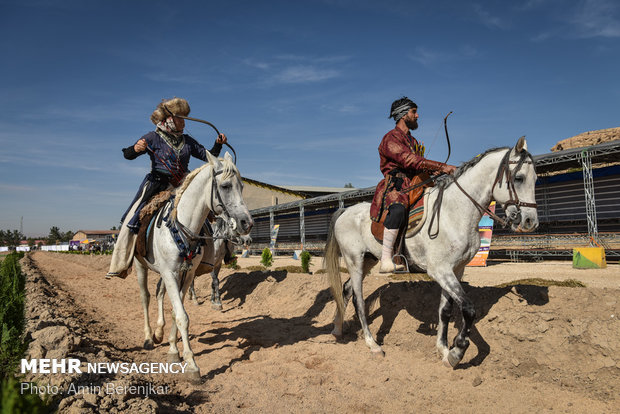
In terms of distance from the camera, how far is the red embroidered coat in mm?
5059

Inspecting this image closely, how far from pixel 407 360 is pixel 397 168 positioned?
2.62 metres

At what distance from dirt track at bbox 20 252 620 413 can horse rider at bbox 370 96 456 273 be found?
1.26m

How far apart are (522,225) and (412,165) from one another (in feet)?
4.81

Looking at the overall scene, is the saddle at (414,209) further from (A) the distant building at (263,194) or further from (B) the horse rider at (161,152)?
(A) the distant building at (263,194)

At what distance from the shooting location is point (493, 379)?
175 inches

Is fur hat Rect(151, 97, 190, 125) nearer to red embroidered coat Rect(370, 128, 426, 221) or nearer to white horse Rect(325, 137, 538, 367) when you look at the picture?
red embroidered coat Rect(370, 128, 426, 221)

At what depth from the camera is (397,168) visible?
5.38 meters

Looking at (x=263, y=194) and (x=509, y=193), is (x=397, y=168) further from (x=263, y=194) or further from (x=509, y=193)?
(x=263, y=194)

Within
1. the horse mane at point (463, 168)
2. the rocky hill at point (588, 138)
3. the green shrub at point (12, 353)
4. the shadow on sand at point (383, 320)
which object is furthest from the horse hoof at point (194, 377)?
the rocky hill at point (588, 138)

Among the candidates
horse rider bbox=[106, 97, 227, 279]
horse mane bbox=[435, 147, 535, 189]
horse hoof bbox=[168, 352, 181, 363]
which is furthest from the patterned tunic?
horse mane bbox=[435, 147, 535, 189]

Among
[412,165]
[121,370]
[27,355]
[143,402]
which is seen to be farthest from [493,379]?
[27,355]

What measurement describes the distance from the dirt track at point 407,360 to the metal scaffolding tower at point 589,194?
1208 centimetres

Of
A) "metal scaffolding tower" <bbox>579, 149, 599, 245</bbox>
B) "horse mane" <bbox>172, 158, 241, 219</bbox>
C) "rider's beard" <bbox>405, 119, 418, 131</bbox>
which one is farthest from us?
"metal scaffolding tower" <bbox>579, 149, 599, 245</bbox>

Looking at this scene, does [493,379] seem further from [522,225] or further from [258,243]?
[258,243]
